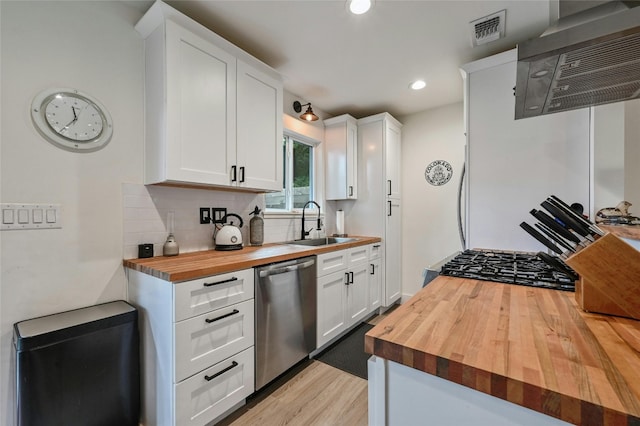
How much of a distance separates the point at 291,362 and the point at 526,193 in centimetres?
207

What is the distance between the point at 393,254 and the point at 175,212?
2.43 metres

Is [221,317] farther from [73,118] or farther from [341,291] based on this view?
[73,118]

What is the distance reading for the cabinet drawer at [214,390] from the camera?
1.30 metres

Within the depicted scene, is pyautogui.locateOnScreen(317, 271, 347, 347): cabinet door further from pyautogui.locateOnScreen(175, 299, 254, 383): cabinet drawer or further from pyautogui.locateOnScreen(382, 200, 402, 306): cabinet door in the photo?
pyautogui.locateOnScreen(382, 200, 402, 306): cabinet door

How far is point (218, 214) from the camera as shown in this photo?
7.01ft

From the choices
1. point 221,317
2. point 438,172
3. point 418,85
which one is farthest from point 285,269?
point 438,172

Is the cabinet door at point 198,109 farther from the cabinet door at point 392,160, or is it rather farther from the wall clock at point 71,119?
the cabinet door at point 392,160

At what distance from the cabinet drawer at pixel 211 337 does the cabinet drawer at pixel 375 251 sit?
5.31ft

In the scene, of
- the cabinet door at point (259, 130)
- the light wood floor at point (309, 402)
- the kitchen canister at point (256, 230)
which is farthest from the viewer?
the kitchen canister at point (256, 230)

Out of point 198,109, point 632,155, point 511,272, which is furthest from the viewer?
point 198,109

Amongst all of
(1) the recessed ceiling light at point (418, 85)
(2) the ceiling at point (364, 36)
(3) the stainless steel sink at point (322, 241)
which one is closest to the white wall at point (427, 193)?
(2) the ceiling at point (364, 36)

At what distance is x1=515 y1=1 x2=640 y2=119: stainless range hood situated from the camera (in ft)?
2.53

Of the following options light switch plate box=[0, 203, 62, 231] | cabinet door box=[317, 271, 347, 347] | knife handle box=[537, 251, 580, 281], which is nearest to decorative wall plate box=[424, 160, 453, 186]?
cabinet door box=[317, 271, 347, 347]

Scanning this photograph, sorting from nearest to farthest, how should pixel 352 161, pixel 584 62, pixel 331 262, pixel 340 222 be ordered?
1. pixel 584 62
2. pixel 331 262
3. pixel 352 161
4. pixel 340 222
